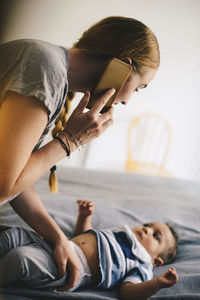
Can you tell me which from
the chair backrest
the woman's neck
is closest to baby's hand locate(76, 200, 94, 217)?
the woman's neck

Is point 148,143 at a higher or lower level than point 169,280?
lower

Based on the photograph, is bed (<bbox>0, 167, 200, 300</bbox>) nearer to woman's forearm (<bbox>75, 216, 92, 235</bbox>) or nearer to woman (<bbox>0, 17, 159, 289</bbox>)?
woman's forearm (<bbox>75, 216, 92, 235</bbox>)

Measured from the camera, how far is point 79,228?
943mm

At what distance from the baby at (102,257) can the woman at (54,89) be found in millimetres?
54

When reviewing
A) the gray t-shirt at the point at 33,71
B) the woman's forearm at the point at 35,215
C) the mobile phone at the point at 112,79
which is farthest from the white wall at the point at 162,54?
the woman's forearm at the point at 35,215

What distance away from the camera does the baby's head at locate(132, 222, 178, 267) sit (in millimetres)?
950

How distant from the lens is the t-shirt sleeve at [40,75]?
49 centimetres

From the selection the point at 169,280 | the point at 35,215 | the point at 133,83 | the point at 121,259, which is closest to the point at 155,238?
the point at 121,259

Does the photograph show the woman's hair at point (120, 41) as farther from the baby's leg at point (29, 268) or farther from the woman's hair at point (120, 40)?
the baby's leg at point (29, 268)

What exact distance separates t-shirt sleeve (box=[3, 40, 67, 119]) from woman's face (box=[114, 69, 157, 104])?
5.7 inches

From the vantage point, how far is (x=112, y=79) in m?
0.61

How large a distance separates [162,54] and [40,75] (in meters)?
0.74

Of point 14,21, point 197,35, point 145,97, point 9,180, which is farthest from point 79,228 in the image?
point 145,97

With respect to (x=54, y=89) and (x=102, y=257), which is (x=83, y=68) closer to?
(x=54, y=89)
